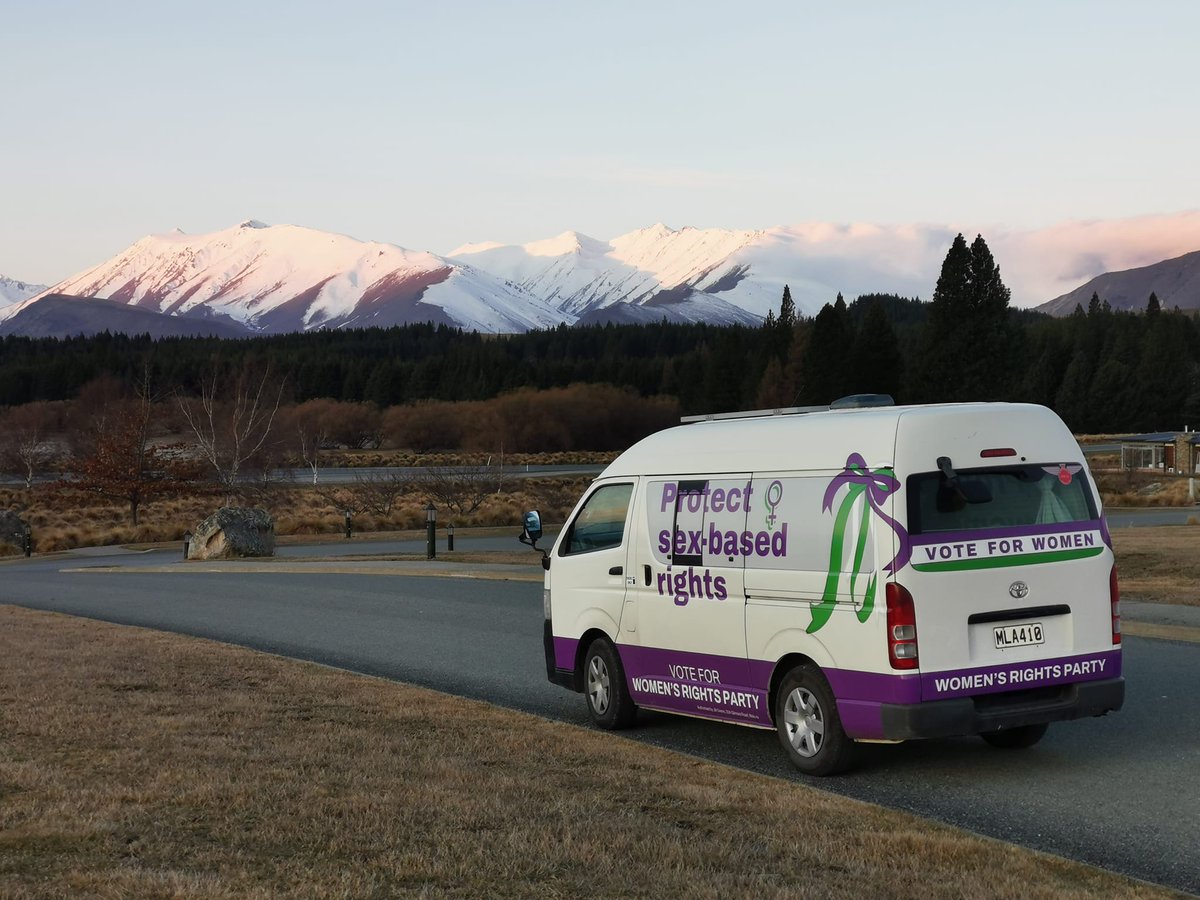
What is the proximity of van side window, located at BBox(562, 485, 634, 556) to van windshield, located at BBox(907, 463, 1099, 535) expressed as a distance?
267 centimetres

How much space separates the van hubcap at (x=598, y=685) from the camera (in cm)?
1044

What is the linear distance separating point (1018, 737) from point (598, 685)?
3049 mm

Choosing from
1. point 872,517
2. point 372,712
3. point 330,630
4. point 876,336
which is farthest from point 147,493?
point 876,336

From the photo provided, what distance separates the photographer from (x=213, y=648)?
1498 cm

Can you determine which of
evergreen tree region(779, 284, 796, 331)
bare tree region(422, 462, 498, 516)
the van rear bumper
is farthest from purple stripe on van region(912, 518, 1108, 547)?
evergreen tree region(779, 284, 796, 331)

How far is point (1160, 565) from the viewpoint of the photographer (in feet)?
70.0

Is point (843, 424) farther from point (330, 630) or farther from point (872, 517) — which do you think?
point (330, 630)

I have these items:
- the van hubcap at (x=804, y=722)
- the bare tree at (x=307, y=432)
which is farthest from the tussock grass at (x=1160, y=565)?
the bare tree at (x=307, y=432)

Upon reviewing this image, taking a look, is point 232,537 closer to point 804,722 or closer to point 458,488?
point 458,488

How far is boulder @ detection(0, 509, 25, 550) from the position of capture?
46250 mm

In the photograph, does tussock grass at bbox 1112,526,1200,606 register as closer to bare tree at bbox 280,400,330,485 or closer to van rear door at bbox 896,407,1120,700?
van rear door at bbox 896,407,1120,700

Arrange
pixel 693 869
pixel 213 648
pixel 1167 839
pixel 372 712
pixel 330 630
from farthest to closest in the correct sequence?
1. pixel 330 630
2. pixel 213 648
3. pixel 372 712
4. pixel 1167 839
5. pixel 693 869

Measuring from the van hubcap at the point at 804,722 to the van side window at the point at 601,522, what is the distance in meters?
2.07

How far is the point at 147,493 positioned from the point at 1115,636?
163 ft
